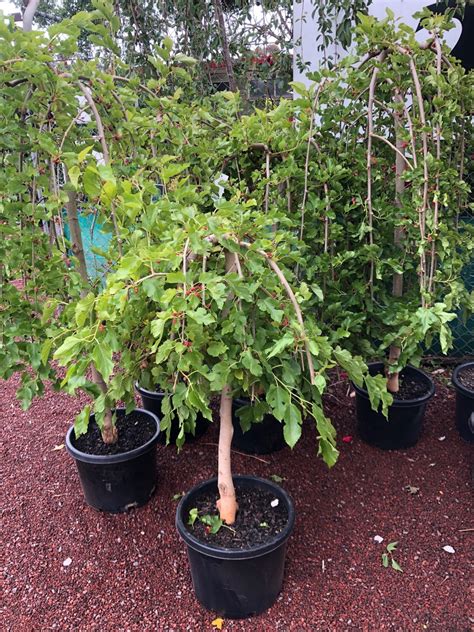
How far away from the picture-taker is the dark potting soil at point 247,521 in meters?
1.69

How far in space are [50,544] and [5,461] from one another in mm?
749

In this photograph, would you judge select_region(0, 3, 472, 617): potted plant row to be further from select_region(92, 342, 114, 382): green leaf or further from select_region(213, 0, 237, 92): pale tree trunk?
select_region(213, 0, 237, 92): pale tree trunk

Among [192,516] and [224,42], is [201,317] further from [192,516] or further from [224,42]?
[224,42]

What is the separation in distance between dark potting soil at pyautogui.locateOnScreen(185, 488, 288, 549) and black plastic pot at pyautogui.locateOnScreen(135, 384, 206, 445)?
→ 71cm

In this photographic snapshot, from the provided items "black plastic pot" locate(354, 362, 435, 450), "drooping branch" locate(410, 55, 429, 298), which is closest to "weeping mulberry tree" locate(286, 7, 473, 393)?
"drooping branch" locate(410, 55, 429, 298)

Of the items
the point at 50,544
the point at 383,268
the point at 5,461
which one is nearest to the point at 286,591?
the point at 50,544

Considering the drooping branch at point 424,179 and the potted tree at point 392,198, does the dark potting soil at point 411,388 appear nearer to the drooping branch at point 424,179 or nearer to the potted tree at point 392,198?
the potted tree at point 392,198

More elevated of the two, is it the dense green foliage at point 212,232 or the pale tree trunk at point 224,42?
the pale tree trunk at point 224,42

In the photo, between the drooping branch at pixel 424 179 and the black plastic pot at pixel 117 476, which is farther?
the black plastic pot at pixel 117 476

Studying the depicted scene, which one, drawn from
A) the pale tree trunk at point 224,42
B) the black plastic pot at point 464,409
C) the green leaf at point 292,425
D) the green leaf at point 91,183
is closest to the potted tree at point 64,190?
the green leaf at point 91,183

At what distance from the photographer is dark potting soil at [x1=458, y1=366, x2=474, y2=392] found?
2659 millimetres

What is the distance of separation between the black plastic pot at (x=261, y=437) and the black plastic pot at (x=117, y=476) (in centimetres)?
50

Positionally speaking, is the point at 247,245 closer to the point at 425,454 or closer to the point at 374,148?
the point at 374,148

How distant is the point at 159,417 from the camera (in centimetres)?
272
